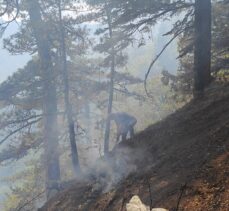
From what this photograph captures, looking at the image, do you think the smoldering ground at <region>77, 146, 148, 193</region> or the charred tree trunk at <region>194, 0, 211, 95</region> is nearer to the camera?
the smoldering ground at <region>77, 146, 148, 193</region>

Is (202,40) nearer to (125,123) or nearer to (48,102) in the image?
(125,123)

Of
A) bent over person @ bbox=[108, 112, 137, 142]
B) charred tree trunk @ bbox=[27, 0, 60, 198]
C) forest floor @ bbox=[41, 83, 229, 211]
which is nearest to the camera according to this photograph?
forest floor @ bbox=[41, 83, 229, 211]

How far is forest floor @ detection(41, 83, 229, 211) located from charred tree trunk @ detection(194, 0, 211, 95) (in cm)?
61

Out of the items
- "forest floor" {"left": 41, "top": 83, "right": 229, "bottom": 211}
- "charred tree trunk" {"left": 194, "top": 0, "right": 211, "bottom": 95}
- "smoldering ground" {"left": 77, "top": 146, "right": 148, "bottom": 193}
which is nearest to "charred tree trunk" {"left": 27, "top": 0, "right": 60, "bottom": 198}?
"smoldering ground" {"left": 77, "top": 146, "right": 148, "bottom": 193}

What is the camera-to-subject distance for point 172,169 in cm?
793

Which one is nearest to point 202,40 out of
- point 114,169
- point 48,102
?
point 114,169

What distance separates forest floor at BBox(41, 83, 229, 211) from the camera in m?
6.29

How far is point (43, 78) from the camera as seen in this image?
67.7 feet

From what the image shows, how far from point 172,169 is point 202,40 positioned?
245 inches

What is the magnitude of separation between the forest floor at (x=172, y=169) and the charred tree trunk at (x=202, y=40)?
2.00 feet

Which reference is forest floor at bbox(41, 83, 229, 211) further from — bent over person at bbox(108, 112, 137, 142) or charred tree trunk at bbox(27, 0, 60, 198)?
charred tree trunk at bbox(27, 0, 60, 198)

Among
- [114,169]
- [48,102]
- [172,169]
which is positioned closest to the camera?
[172,169]

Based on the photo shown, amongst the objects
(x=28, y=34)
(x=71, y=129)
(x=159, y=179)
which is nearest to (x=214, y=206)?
(x=159, y=179)

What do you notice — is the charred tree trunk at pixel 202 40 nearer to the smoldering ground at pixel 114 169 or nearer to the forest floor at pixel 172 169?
the forest floor at pixel 172 169
